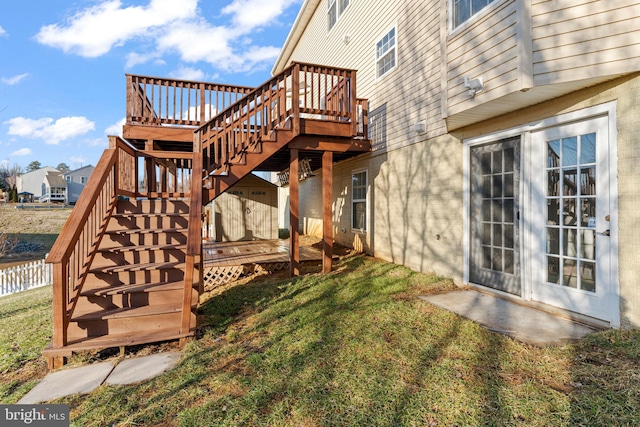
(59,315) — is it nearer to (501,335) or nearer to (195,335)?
(195,335)

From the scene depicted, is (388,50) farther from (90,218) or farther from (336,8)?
(90,218)

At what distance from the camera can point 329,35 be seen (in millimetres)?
10109

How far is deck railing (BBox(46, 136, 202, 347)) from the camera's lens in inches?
110

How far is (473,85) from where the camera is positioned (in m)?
3.80

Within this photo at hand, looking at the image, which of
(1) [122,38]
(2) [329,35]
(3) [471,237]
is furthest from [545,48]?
(1) [122,38]

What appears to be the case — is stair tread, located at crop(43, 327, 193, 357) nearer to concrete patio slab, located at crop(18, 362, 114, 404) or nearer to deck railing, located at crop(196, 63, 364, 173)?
concrete patio slab, located at crop(18, 362, 114, 404)

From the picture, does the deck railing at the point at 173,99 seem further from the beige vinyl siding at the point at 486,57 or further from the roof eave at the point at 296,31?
the roof eave at the point at 296,31

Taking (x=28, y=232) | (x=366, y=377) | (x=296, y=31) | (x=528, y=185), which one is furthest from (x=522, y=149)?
(x=28, y=232)

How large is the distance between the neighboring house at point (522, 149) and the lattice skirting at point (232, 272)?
8.42ft

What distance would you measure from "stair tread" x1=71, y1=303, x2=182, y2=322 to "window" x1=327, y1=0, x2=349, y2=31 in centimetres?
904

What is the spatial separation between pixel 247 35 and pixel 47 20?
327 inches

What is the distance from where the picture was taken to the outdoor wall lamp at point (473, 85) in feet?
12.3

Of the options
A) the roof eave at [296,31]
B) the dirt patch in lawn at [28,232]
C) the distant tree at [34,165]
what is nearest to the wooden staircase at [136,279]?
the roof eave at [296,31]

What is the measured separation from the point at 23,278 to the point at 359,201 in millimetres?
9437
